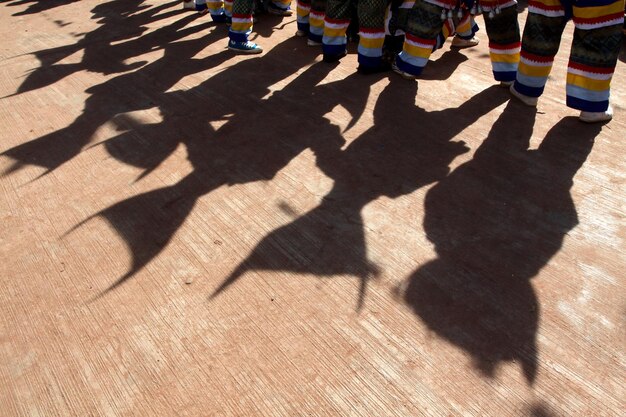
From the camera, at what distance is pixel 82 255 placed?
2.59 metres

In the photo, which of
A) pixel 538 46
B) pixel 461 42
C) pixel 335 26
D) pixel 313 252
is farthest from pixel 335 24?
pixel 313 252

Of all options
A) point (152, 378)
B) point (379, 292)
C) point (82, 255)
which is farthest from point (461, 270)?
point (82, 255)

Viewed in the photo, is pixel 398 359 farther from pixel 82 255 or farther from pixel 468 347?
pixel 82 255

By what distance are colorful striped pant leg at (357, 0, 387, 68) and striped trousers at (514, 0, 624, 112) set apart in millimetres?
1266

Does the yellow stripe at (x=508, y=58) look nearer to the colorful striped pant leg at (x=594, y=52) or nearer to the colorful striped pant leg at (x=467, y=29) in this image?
the colorful striped pant leg at (x=594, y=52)

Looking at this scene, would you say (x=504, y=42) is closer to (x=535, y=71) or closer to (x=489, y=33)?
(x=489, y=33)

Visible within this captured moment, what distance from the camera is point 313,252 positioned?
2.53 metres

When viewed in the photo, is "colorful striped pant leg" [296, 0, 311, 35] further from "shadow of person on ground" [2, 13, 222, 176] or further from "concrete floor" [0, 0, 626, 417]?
"concrete floor" [0, 0, 626, 417]

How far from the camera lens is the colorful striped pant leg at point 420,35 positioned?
405cm

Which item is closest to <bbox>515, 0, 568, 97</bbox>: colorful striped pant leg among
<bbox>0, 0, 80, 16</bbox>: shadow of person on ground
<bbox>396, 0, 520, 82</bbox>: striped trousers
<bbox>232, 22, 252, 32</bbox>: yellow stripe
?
<bbox>396, 0, 520, 82</bbox>: striped trousers

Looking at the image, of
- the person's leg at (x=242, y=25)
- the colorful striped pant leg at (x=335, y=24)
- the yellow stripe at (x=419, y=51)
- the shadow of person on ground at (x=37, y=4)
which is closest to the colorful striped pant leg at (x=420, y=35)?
the yellow stripe at (x=419, y=51)

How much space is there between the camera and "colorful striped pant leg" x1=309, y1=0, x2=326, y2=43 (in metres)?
5.17

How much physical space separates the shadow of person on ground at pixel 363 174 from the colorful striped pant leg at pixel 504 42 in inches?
6.5

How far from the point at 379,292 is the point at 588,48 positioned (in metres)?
2.31
